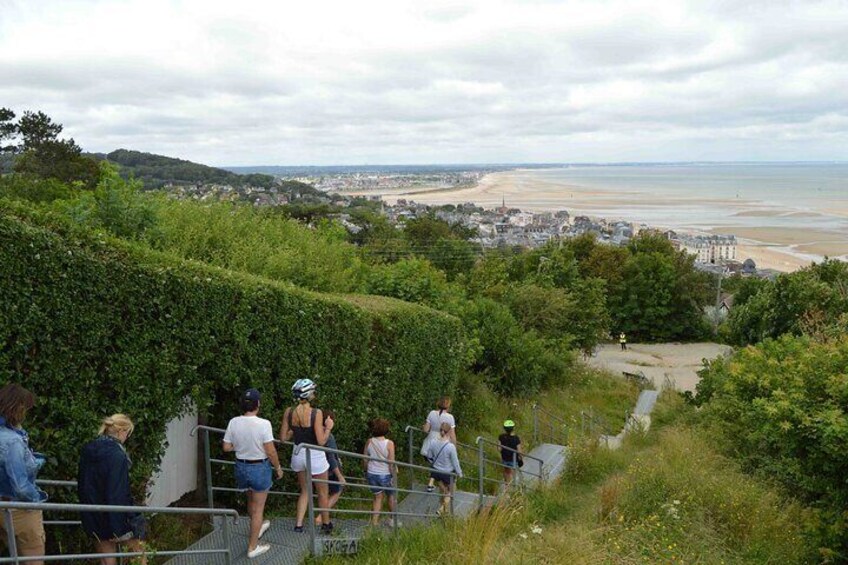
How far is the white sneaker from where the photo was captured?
19.0ft

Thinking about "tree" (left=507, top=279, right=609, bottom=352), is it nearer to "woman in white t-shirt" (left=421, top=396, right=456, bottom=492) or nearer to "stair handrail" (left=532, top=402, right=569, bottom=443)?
"stair handrail" (left=532, top=402, right=569, bottom=443)

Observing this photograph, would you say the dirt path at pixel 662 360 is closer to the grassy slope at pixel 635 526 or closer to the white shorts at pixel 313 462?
the grassy slope at pixel 635 526

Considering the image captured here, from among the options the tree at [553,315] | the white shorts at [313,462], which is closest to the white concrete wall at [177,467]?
the white shorts at [313,462]

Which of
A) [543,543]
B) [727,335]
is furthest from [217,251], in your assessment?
[727,335]

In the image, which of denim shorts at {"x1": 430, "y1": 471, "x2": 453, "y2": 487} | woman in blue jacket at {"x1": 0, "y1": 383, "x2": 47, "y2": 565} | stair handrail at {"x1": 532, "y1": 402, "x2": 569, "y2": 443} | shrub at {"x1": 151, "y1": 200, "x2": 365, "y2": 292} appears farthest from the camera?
stair handrail at {"x1": 532, "y1": 402, "x2": 569, "y2": 443}

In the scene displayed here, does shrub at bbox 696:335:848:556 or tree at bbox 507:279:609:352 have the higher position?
shrub at bbox 696:335:848:556

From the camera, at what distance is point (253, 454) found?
19.6 ft

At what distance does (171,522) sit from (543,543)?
137 inches

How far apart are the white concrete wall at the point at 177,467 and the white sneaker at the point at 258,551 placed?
4.11 ft

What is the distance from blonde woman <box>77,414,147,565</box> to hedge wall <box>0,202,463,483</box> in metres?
0.60

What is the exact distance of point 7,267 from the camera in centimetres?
475

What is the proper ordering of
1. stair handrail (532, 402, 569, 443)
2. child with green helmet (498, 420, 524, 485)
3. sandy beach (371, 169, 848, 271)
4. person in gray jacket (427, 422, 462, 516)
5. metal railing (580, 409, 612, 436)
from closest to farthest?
person in gray jacket (427, 422, 462, 516) → child with green helmet (498, 420, 524, 485) → stair handrail (532, 402, 569, 443) → metal railing (580, 409, 612, 436) → sandy beach (371, 169, 848, 271)

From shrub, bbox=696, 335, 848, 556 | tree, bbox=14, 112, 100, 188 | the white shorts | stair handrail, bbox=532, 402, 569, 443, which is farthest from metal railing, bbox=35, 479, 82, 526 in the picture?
tree, bbox=14, 112, 100, 188

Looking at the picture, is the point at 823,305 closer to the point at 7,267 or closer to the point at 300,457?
the point at 300,457
